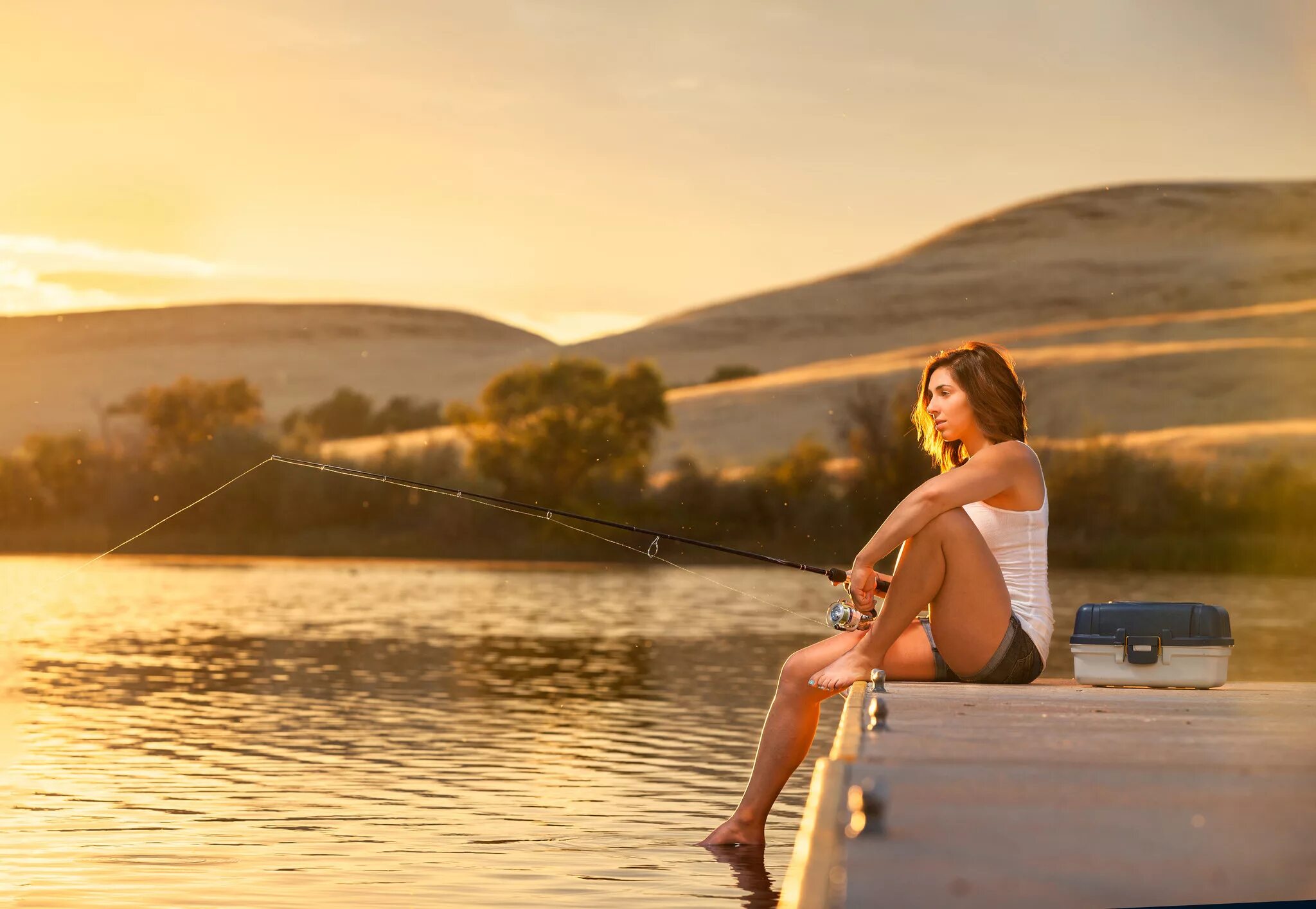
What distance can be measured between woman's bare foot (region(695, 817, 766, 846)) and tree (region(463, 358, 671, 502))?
164 feet

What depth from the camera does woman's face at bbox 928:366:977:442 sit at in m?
6.50

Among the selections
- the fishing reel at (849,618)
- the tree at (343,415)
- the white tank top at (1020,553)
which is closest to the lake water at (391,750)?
the fishing reel at (849,618)

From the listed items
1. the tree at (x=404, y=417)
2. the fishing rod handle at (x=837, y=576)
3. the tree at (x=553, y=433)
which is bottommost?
the fishing rod handle at (x=837, y=576)

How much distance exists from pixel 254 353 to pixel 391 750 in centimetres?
12300

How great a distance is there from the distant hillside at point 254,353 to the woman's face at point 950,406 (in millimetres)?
104953

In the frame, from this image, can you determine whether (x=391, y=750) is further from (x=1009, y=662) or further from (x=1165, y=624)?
(x=1165, y=624)

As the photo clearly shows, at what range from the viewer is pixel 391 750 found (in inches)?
432

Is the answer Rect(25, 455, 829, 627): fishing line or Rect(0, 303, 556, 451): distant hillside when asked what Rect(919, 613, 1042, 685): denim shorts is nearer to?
Rect(25, 455, 829, 627): fishing line

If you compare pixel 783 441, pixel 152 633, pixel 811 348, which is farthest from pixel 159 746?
pixel 811 348

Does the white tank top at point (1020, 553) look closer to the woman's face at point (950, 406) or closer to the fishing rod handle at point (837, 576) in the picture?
the woman's face at point (950, 406)

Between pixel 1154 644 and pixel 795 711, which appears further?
pixel 795 711

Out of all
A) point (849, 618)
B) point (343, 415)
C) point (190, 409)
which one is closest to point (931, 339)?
point (343, 415)

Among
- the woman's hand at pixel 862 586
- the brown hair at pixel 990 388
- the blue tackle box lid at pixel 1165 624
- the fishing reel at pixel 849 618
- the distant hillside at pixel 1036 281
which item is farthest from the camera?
the distant hillside at pixel 1036 281

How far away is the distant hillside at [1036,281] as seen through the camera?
101 m
